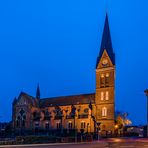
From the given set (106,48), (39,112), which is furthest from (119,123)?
(39,112)

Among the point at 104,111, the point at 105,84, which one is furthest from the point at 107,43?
the point at 104,111

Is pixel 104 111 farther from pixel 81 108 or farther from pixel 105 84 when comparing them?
pixel 81 108

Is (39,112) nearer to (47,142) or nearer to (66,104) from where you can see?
(66,104)

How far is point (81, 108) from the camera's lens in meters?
94.5

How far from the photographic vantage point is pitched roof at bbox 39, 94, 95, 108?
95.1 metres

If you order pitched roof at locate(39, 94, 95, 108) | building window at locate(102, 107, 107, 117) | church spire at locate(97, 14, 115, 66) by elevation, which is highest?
church spire at locate(97, 14, 115, 66)

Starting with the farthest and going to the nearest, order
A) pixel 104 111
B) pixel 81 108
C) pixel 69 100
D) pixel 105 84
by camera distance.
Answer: pixel 69 100
pixel 81 108
pixel 105 84
pixel 104 111

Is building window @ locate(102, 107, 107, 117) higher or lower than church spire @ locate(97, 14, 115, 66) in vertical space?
lower

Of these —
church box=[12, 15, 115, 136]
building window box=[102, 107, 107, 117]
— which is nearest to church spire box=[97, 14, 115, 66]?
church box=[12, 15, 115, 136]

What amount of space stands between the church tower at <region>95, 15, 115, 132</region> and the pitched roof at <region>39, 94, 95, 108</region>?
3.86m

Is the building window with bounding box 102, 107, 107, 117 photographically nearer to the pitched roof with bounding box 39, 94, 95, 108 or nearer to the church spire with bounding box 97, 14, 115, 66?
the pitched roof with bounding box 39, 94, 95, 108

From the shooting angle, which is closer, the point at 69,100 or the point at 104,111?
the point at 104,111

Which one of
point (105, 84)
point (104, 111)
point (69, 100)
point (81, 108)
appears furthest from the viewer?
point (69, 100)

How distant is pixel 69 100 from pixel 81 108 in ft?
24.0
